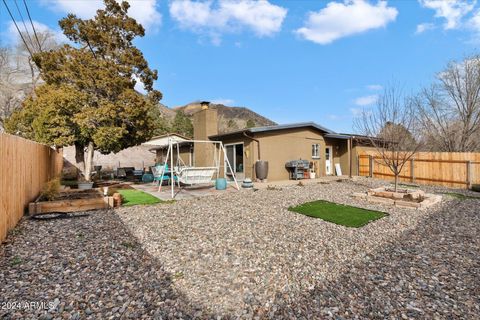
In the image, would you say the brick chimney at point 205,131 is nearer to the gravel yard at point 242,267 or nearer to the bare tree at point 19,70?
the gravel yard at point 242,267

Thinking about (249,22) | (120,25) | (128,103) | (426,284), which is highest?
(249,22)

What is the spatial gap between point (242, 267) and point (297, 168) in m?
10.7

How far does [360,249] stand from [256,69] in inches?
810

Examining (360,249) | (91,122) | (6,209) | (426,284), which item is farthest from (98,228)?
(91,122)

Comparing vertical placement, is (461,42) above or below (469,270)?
above

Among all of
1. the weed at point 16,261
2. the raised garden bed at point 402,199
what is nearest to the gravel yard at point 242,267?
the weed at point 16,261

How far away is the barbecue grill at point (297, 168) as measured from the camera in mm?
13523

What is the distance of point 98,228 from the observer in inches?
196

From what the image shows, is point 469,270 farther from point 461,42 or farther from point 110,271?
point 461,42

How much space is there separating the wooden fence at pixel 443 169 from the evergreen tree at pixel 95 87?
1137 cm

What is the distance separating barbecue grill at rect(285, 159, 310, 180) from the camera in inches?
532

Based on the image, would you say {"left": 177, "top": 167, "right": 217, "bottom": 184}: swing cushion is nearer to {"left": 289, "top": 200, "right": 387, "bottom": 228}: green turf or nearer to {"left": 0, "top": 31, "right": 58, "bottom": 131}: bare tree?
{"left": 289, "top": 200, "right": 387, "bottom": 228}: green turf

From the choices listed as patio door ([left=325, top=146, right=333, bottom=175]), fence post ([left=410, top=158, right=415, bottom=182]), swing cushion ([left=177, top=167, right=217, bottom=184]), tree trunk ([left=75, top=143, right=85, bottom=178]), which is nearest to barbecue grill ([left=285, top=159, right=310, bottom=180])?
patio door ([left=325, top=146, right=333, bottom=175])

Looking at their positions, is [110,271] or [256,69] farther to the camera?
[256,69]
